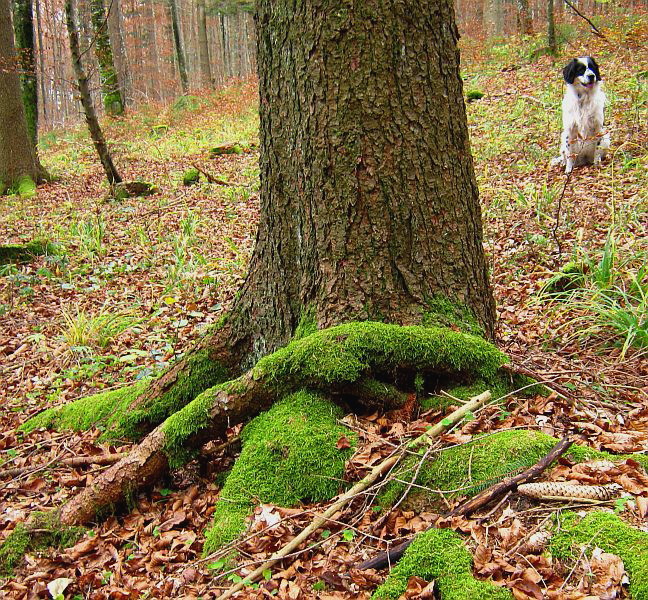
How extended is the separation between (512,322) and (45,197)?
414 inches

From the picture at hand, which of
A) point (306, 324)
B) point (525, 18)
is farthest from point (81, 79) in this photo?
point (525, 18)

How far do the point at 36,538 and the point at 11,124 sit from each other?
11532 millimetres

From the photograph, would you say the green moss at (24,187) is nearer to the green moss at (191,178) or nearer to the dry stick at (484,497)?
the green moss at (191,178)

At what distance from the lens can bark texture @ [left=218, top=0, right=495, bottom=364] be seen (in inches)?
118

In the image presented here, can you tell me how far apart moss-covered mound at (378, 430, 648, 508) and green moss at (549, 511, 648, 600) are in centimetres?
34

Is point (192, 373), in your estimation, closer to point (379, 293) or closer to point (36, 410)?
point (379, 293)

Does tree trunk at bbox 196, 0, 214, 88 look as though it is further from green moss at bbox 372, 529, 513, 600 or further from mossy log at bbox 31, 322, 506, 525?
green moss at bbox 372, 529, 513, 600

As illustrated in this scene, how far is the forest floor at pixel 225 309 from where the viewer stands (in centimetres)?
236

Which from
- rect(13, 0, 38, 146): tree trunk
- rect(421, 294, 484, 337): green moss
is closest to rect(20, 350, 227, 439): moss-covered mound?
rect(421, 294, 484, 337): green moss

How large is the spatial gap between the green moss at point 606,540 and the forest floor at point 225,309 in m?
0.06

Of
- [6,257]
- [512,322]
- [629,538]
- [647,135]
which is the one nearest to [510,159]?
[647,135]

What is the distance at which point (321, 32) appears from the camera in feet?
9.78

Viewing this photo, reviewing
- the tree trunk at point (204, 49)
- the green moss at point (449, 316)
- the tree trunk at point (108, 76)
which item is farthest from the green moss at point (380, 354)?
the tree trunk at point (204, 49)

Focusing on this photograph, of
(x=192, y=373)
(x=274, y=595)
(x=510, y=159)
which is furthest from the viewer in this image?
(x=510, y=159)
